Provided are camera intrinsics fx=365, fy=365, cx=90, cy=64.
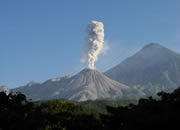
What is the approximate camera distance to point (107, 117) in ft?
144

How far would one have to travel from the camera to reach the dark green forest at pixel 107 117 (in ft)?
107

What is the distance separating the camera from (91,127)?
1768 inches

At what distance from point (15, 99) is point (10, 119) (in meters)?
10.9

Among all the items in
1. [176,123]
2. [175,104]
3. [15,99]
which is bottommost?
[176,123]

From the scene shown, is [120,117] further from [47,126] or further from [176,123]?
[47,126]

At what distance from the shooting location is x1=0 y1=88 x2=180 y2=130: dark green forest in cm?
3272

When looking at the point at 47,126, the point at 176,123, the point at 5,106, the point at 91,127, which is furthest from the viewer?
the point at 5,106

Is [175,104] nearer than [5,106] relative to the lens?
Yes

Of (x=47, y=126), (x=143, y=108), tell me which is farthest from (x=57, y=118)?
(x=143, y=108)

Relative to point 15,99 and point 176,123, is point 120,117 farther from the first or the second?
point 15,99

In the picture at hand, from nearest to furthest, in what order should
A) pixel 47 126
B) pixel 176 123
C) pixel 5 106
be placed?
pixel 176 123 < pixel 47 126 < pixel 5 106

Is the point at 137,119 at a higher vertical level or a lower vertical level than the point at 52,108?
lower

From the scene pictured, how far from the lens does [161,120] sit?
1244 inches

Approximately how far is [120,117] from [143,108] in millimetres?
3679
